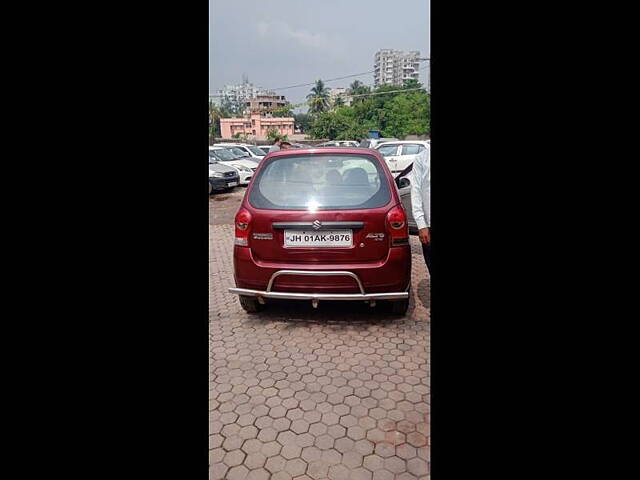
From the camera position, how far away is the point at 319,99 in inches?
2518

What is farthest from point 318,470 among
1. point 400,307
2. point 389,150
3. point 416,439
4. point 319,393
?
point 389,150

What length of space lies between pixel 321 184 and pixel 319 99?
63.6m

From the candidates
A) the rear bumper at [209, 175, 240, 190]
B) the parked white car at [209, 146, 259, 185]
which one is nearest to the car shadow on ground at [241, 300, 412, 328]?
the rear bumper at [209, 175, 240, 190]

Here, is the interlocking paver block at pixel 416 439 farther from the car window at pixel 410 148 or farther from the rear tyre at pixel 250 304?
the car window at pixel 410 148

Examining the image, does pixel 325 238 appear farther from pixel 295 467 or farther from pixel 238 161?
pixel 238 161

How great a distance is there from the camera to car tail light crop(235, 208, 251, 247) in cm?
364

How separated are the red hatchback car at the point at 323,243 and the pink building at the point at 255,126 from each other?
212 feet

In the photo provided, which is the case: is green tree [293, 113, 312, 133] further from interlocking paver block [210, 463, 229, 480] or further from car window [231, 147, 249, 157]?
interlocking paver block [210, 463, 229, 480]

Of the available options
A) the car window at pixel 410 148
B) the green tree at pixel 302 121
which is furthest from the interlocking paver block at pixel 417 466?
the green tree at pixel 302 121

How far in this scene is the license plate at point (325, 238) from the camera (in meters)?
3.48

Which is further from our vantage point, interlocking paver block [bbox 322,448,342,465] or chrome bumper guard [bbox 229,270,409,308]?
chrome bumper guard [bbox 229,270,409,308]
